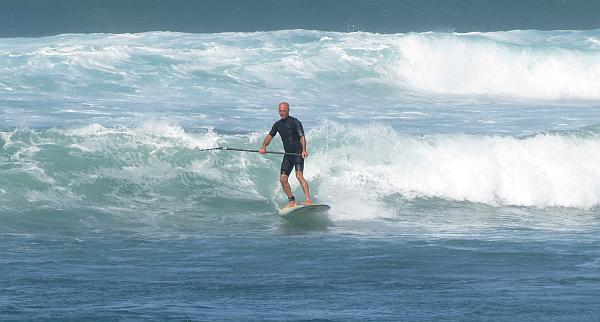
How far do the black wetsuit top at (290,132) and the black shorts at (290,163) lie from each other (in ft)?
0.37

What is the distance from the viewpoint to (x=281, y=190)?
1842 centimetres

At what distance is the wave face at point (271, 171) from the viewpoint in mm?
17156

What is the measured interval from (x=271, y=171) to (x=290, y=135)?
3.32 metres

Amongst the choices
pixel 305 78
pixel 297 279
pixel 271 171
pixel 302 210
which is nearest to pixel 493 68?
pixel 305 78

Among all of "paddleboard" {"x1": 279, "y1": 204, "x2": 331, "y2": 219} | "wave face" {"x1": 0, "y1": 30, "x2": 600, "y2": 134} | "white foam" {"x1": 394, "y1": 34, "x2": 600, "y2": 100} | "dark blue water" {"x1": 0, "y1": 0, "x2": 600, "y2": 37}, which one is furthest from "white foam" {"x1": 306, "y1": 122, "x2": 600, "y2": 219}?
"dark blue water" {"x1": 0, "y1": 0, "x2": 600, "y2": 37}

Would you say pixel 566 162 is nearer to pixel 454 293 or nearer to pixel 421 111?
pixel 421 111

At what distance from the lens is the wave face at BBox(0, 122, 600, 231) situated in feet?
56.3

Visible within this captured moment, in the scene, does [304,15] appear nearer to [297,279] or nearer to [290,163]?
[290,163]

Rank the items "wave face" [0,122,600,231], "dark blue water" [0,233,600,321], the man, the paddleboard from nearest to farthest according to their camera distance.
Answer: "dark blue water" [0,233,600,321], the paddleboard, the man, "wave face" [0,122,600,231]

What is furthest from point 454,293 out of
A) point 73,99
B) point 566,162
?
point 73,99

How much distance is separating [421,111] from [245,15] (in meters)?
27.8

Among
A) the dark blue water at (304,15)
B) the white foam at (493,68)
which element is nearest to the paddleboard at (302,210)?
the white foam at (493,68)

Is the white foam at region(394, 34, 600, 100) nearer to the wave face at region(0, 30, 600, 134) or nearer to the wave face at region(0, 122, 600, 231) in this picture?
the wave face at region(0, 30, 600, 134)

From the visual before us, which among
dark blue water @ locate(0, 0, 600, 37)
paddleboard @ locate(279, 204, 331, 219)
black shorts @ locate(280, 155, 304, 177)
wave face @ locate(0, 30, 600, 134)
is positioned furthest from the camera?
dark blue water @ locate(0, 0, 600, 37)
